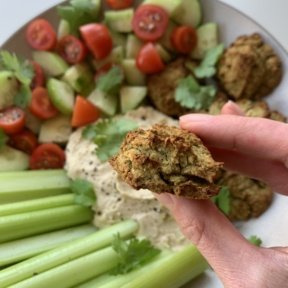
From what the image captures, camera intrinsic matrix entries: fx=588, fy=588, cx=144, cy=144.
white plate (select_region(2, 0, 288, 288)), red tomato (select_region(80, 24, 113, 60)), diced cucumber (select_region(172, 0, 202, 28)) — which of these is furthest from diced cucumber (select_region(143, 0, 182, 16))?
red tomato (select_region(80, 24, 113, 60))

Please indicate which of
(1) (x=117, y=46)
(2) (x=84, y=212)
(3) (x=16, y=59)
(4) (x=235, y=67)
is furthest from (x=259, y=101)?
(3) (x=16, y=59)

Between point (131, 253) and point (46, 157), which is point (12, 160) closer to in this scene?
point (46, 157)

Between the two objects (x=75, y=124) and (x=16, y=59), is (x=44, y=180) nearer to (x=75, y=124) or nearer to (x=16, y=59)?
(x=75, y=124)

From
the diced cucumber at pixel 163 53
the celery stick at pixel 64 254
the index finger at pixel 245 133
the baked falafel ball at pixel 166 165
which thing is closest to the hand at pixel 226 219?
the index finger at pixel 245 133

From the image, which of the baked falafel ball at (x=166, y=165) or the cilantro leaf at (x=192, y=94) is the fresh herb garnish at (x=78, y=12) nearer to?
the cilantro leaf at (x=192, y=94)

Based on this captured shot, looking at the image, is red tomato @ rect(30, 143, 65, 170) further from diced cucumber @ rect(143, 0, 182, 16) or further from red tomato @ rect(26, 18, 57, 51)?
diced cucumber @ rect(143, 0, 182, 16)

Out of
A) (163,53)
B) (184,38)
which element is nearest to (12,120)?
(163,53)

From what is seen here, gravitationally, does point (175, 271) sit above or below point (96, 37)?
below
